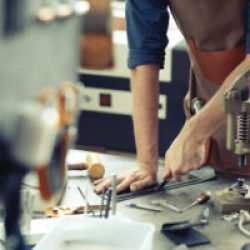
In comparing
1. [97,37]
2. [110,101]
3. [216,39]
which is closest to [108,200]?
[216,39]

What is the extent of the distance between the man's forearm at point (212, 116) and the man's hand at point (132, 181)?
0.54 feet

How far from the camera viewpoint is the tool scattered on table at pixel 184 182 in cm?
142

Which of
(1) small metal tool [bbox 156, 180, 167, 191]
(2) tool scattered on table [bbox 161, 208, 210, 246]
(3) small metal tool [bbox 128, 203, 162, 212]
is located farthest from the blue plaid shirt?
(2) tool scattered on table [bbox 161, 208, 210, 246]

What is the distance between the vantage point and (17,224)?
0.54 meters

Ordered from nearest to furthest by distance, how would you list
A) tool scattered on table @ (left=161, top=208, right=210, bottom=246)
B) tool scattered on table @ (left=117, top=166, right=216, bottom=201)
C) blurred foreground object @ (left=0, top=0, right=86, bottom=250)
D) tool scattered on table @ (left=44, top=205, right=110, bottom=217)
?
blurred foreground object @ (left=0, top=0, right=86, bottom=250)
tool scattered on table @ (left=161, top=208, right=210, bottom=246)
tool scattered on table @ (left=44, top=205, right=110, bottom=217)
tool scattered on table @ (left=117, top=166, right=216, bottom=201)

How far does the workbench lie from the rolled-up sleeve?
30 centimetres

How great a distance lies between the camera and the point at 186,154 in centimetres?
151

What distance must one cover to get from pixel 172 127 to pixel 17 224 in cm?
230

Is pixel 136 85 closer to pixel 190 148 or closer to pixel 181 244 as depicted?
pixel 190 148

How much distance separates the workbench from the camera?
46.9 inches

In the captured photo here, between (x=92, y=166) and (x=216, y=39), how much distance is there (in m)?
0.47

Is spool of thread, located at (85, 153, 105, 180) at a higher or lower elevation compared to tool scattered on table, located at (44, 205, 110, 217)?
higher

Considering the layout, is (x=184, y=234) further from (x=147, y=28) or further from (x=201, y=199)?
(x=147, y=28)

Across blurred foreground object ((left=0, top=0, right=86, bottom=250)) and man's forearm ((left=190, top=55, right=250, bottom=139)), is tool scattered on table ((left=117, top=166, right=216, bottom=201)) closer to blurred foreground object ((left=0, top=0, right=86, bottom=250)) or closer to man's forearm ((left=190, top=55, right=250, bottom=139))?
man's forearm ((left=190, top=55, right=250, bottom=139))
